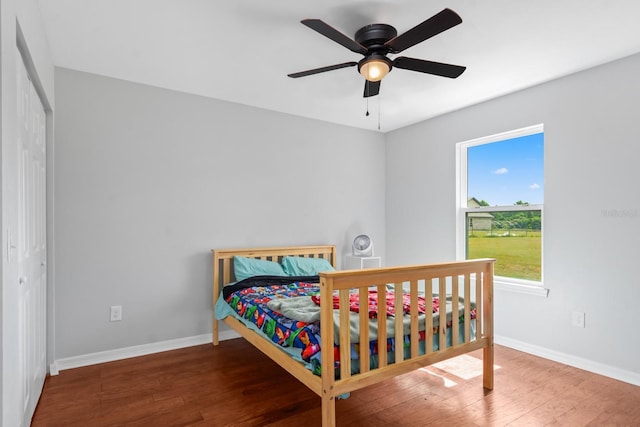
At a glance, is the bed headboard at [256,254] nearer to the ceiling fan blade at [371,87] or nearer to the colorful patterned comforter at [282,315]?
the colorful patterned comforter at [282,315]

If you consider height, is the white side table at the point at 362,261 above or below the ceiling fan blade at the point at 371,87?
below

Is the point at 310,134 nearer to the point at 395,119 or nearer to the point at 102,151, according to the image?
the point at 395,119

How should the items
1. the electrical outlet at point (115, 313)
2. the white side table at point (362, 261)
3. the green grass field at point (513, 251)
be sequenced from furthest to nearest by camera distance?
1. the white side table at point (362, 261)
2. the green grass field at point (513, 251)
3. the electrical outlet at point (115, 313)

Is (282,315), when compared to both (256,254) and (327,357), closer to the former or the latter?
(327,357)

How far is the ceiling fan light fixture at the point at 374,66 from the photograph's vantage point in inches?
84.4

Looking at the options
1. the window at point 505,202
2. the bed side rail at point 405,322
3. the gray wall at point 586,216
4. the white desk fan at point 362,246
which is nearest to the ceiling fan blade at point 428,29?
the bed side rail at point 405,322

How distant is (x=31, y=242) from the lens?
2.07 m

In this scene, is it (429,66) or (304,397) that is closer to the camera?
(429,66)

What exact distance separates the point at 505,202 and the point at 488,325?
154cm

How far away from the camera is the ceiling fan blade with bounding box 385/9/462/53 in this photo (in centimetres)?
167

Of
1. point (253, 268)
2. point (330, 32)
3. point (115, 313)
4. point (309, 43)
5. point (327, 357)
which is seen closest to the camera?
point (327, 357)

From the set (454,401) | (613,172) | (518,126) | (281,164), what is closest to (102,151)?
(281,164)

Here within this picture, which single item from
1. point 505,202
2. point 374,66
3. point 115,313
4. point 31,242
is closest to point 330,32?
point 374,66

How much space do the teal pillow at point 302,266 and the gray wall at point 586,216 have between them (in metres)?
1.78
